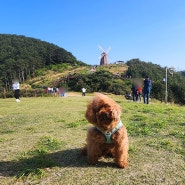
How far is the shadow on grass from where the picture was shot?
5043 mm

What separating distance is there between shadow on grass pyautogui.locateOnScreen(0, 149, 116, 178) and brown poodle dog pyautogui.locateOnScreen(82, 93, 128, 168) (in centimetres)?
24

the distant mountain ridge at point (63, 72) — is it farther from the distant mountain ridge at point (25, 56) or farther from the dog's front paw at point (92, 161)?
the dog's front paw at point (92, 161)

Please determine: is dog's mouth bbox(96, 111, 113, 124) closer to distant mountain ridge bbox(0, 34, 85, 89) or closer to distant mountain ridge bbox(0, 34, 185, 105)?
distant mountain ridge bbox(0, 34, 185, 105)

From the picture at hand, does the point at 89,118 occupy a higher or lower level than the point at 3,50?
lower

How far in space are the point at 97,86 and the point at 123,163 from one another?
58750 mm

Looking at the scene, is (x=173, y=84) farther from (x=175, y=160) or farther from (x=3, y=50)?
(x=3, y=50)

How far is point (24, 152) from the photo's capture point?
619 cm

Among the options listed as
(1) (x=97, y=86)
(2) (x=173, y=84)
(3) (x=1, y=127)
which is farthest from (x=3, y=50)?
(3) (x=1, y=127)

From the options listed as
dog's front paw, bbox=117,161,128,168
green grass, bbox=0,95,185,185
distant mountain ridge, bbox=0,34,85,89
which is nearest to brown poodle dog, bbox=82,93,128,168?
dog's front paw, bbox=117,161,128,168

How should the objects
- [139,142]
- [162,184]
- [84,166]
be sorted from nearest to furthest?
[162,184], [84,166], [139,142]

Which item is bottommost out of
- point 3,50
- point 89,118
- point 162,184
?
point 162,184

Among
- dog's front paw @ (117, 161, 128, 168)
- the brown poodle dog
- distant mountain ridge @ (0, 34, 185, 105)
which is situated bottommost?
dog's front paw @ (117, 161, 128, 168)

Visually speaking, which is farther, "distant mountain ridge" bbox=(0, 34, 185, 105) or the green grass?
"distant mountain ridge" bbox=(0, 34, 185, 105)

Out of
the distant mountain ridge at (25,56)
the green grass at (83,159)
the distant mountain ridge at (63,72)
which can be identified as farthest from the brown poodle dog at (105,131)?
the distant mountain ridge at (25,56)
